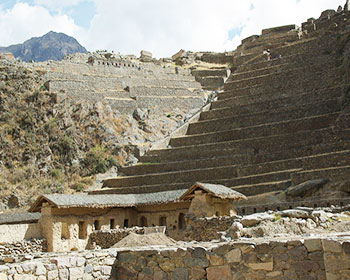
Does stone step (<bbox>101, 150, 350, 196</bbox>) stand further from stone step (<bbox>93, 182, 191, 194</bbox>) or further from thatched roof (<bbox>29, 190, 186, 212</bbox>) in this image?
thatched roof (<bbox>29, 190, 186, 212</bbox>)

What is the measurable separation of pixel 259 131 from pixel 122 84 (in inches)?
988

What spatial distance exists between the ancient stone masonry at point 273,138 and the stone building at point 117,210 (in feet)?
13.5

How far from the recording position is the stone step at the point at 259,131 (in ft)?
113

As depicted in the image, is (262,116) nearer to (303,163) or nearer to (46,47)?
(303,163)

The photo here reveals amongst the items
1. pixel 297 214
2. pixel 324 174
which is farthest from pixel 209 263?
pixel 324 174

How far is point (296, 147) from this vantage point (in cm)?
3272

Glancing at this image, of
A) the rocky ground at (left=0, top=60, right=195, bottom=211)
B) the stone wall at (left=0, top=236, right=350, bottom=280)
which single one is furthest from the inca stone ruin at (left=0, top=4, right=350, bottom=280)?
the rocky ground at (left=0, top=60, right=195, bottom=211)

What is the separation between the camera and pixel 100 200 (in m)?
26.6

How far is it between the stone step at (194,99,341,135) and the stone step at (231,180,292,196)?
813 centimetres

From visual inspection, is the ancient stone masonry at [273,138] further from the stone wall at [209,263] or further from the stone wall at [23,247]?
the stone wall at [209,263]

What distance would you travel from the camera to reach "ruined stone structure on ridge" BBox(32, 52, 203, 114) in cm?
5365

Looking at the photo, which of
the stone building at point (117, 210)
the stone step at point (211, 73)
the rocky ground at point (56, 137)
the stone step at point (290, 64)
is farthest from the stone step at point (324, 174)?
the stone step at point (211, 73)

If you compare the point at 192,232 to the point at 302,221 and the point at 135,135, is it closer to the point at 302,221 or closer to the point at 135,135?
the point at 302,221

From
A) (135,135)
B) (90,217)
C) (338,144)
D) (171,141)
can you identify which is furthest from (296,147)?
(135,135)
